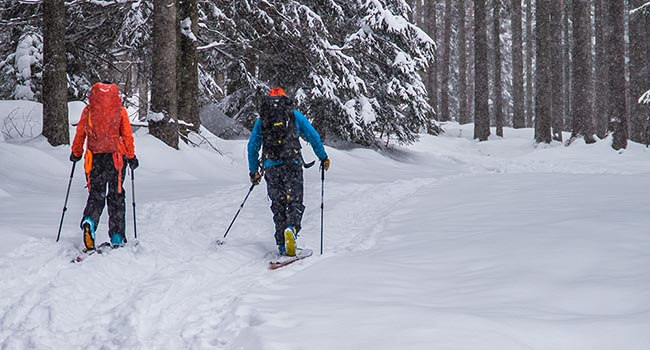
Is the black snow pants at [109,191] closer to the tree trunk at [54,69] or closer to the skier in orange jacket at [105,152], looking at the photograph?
the skier in orange jacket at [105,152]

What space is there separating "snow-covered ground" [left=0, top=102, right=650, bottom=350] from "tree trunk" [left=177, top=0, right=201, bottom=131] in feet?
12.0

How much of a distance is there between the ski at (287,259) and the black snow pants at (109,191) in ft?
6.11

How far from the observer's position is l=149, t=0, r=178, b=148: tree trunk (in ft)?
38.9

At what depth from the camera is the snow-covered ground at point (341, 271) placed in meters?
3.62

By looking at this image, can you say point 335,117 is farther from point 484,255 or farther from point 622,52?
point 484,255

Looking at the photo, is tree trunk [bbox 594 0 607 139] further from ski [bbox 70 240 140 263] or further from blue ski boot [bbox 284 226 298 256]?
ski [bbox 70 240 140 263]

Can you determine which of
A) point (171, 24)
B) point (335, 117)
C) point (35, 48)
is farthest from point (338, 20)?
point (35, 48)

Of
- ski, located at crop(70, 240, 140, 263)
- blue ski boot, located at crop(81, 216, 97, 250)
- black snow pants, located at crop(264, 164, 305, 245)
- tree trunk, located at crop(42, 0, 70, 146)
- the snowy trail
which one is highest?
tree trunk, located at crop(42, 0, 70, 146)

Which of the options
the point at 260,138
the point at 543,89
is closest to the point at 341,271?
the point at 260,138

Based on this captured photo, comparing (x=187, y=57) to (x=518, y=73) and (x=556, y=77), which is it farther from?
(x=518, y=73)

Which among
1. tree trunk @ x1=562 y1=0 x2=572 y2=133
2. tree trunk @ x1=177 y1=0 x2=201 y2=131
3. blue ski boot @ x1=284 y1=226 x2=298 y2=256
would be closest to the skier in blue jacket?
blue ski boot @ x1=284 y1=226 x2=298 y2=256

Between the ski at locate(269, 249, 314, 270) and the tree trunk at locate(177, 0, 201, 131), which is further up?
the tree trunk at locate(177, 0, 201, 131)

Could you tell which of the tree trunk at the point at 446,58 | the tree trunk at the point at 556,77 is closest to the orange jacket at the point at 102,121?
the tree trunk at the point at 556,77

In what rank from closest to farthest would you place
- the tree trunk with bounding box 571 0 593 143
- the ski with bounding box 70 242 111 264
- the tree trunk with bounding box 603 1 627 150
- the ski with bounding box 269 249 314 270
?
the ski with bounding box 70 242 111 264 → the ski with bounding box 269 249 314 270 → the tree trunk with bounding box 603 1 627 150 → the tree trunk with bounding box 571 0 593 143
